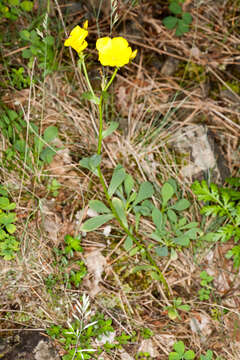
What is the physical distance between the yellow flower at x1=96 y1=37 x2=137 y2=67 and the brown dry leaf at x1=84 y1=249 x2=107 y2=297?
1288 millimetres

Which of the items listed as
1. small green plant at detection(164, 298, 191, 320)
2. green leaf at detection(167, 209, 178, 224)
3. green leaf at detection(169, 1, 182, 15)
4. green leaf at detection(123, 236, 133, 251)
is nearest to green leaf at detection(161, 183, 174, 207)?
green leaf at detection(167, 209, 178, 224)

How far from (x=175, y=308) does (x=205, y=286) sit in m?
0.27

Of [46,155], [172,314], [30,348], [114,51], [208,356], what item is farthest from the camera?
[46,155]

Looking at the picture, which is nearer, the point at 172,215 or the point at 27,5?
A: the point at 172,215

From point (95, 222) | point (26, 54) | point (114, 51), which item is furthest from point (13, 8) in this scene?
point (95, 222)

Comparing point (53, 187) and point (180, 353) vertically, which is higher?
point (53, 187)

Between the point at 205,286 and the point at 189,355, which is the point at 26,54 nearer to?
the point at 205,286

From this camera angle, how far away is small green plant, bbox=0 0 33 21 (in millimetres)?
2562

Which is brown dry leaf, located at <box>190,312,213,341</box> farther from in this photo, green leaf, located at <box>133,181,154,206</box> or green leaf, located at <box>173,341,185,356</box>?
green leaf, located at <box>133,181,154,206</box>

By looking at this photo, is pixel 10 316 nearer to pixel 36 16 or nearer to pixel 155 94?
pixel 155 94

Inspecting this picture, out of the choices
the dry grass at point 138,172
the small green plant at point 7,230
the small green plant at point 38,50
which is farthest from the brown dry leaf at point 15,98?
the small green plant at point 7,230

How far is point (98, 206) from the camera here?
2195mm

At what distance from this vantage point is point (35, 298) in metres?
2.04

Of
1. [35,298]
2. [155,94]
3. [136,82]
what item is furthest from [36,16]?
[35,298]
